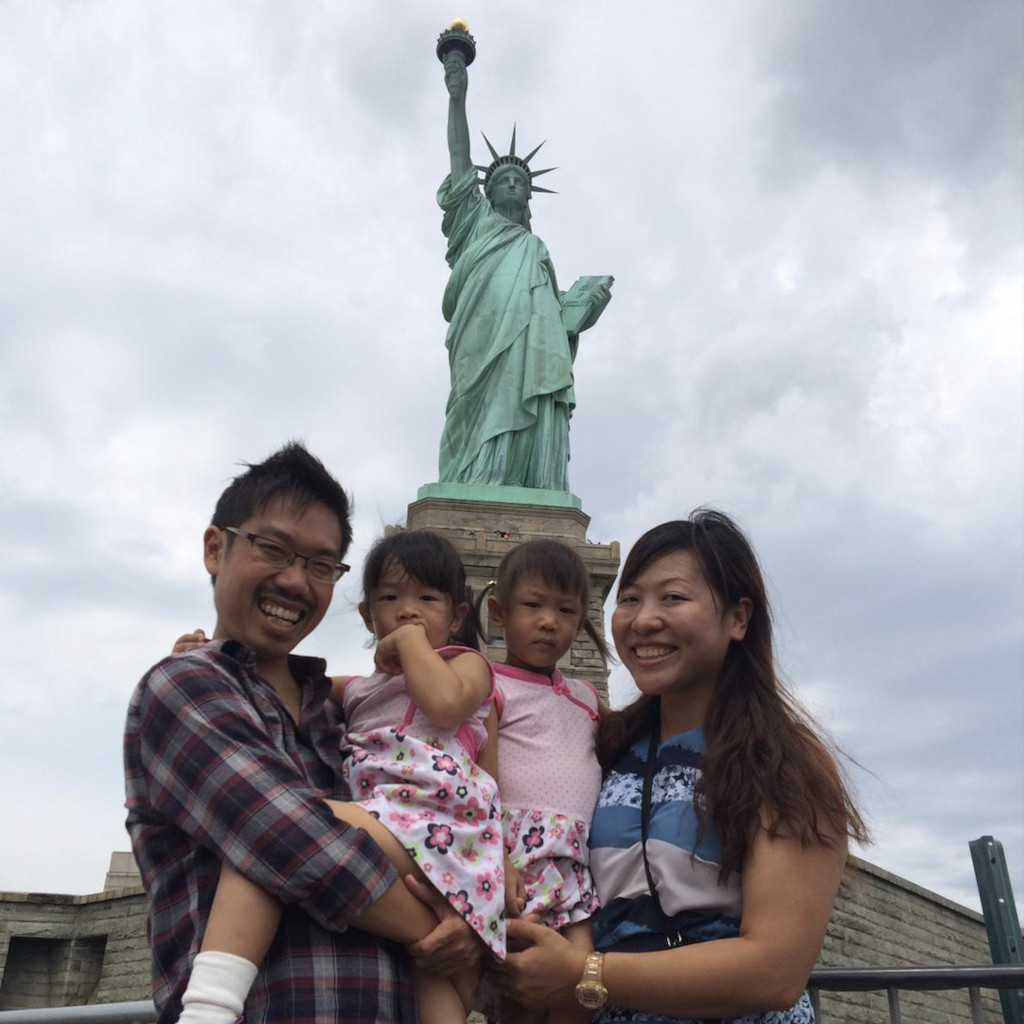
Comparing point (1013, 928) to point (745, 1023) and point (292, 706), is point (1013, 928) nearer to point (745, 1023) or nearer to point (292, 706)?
point (745, 1023)

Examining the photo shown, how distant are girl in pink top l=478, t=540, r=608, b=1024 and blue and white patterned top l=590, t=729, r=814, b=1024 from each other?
58 millimetres

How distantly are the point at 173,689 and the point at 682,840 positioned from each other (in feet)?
3.15

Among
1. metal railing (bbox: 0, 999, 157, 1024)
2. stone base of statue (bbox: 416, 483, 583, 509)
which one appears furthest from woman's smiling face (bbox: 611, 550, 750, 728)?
stone base of statue (bbox: 416, 483, 583, 509)

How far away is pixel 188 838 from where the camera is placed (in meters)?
1.77

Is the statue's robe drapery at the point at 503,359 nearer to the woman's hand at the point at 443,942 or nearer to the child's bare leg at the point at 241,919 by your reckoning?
the woman's hand at the point at 443,942

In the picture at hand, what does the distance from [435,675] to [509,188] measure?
45.9 ft

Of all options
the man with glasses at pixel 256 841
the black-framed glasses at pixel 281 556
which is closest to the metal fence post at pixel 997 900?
the man with glasses at pixel 256 841

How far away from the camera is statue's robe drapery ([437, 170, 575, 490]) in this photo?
43.3 feet

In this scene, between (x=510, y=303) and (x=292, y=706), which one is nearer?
(x=292, y=706)

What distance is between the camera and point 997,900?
425 centimetres

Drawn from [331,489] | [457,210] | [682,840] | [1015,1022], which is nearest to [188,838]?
[331,489]

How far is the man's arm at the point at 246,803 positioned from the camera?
1636 mm

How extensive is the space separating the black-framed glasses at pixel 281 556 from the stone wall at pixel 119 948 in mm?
8982

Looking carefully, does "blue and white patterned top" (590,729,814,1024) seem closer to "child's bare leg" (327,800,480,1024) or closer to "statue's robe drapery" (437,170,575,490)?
"child's bare leg" (327,800,480,1024)
